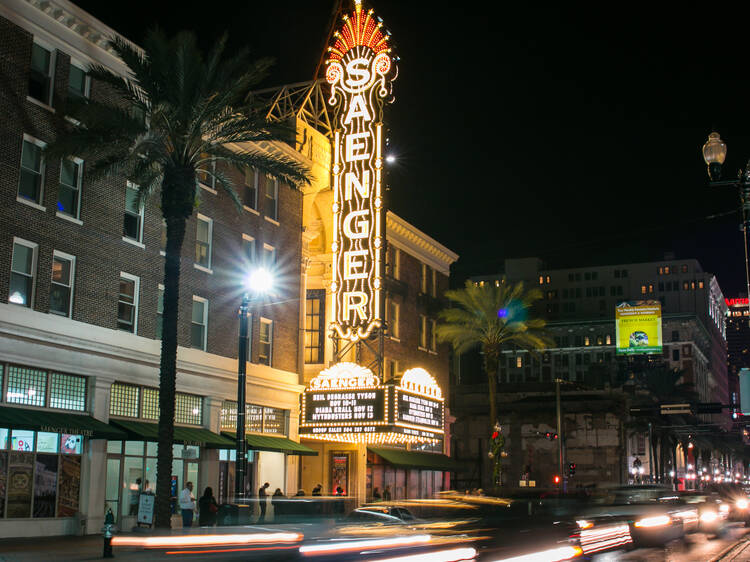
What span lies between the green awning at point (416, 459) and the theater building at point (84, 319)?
12598 millimetres

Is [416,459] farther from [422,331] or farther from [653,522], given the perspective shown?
[653,522]

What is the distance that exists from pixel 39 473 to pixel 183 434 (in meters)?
6.54

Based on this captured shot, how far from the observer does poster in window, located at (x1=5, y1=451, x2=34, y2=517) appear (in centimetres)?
2738

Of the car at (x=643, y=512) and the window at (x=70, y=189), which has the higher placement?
the window at (x=70, y=189)

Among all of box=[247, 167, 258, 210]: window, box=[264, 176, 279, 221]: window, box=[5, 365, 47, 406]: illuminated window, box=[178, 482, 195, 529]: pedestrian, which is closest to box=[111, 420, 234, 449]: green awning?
box=[178, 482, 195, 529]: pedestrian

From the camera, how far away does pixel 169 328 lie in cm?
2902

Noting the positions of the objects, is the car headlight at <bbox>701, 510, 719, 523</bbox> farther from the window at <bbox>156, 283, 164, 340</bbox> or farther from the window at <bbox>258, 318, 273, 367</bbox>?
the window at <bbox>156, 283, 164, 340</bbox>

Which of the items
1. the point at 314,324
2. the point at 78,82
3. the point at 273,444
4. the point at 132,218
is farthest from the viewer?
the point at 314,324

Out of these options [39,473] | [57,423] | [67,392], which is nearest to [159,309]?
[67,392]

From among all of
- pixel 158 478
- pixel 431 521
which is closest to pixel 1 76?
pixel 158 478

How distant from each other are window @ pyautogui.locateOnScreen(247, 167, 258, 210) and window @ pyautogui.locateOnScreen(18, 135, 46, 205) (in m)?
11.9

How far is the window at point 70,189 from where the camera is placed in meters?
30.6

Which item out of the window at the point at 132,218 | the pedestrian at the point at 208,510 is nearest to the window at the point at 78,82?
the window at the point at 132,218

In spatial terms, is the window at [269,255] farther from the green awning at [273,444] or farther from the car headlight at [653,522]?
the car headlight at [653,522]
